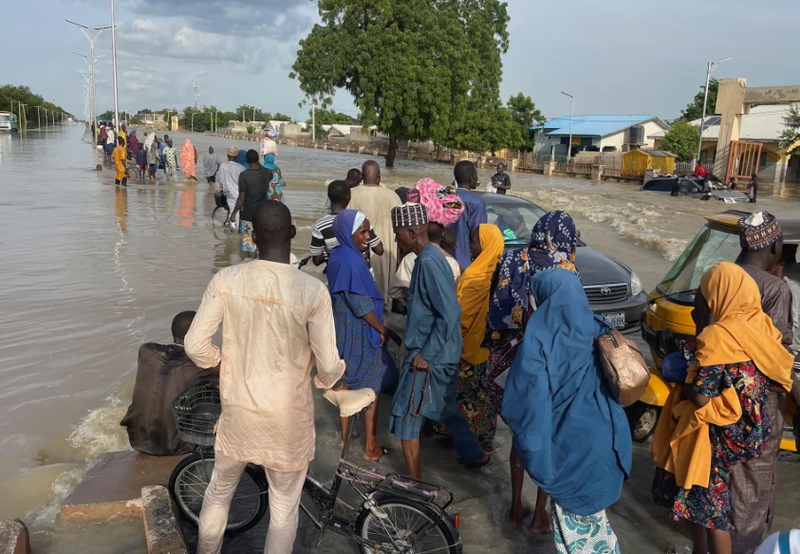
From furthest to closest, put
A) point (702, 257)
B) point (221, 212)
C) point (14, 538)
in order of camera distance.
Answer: point (221, 212) < point (702, 257) < point (14, 538)

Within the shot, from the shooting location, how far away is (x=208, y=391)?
3.50m

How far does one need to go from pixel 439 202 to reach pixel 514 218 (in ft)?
13.9

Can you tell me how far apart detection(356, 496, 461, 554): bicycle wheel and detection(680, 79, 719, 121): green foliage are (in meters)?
71.3

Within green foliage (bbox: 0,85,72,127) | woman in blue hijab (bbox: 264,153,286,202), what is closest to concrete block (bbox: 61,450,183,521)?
woman in blue hijab (bbox: 264,153,286,202)

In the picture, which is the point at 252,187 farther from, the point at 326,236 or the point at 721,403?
the point at 721,403

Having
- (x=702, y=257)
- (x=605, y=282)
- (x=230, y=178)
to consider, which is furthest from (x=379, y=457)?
(x=230, y=178)

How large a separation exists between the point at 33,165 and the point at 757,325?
3181cm

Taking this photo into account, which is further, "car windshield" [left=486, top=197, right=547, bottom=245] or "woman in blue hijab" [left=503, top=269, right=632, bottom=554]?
"car windshield" [left=486, top=197, right=547, bottom=245]

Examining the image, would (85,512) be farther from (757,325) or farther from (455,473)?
(757,325)

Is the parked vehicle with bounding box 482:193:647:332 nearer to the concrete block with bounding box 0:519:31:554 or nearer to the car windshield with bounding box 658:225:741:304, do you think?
the car windshield with bounding box 658:225:741:304

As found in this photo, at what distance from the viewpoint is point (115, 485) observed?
13.3 ft

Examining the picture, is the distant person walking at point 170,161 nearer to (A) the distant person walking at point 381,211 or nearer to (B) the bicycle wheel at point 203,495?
(A) the distant person walking at point 381,211

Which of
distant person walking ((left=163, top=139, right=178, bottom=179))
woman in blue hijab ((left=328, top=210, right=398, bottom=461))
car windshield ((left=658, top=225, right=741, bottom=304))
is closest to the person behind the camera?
woman in blue hijab ((left=328, top=210, right=398, bottom=461))

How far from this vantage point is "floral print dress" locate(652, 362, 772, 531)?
9.81 feet
